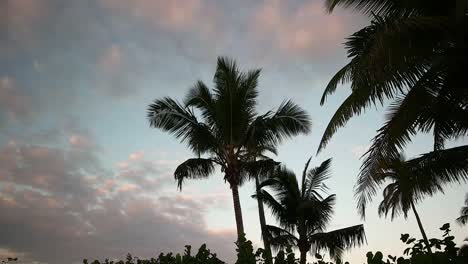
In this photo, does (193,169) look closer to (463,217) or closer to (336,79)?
(336,79)

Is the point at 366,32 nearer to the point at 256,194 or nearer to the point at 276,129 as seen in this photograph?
the point at 276,129

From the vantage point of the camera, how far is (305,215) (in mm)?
19906

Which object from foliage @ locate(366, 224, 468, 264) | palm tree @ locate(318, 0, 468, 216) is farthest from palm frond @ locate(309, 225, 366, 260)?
foliage @ locate(366, 224, 468, 264)

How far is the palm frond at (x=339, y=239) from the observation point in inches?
739

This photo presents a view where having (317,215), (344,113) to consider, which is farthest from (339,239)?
(344,113)

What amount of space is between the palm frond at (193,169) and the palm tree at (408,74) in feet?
22.6

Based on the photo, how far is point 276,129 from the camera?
15031 mm

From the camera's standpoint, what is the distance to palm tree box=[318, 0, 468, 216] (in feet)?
22.7

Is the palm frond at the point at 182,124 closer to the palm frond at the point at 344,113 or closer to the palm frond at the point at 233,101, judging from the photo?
the palm frond at the point at 233,101

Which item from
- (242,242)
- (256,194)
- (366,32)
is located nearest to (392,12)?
(366,32)

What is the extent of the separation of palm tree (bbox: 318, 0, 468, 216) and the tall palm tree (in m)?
10.7

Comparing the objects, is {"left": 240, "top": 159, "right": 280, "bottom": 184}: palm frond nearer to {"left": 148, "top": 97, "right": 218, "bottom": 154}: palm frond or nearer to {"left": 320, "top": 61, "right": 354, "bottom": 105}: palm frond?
{"left": 148, "top": 97, "right": 218, "bottom": 154}: palm frond

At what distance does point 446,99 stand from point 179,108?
9279 mm

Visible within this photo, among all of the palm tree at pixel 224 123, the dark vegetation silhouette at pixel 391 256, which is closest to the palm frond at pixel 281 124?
the palm tree at pixel 224 123
